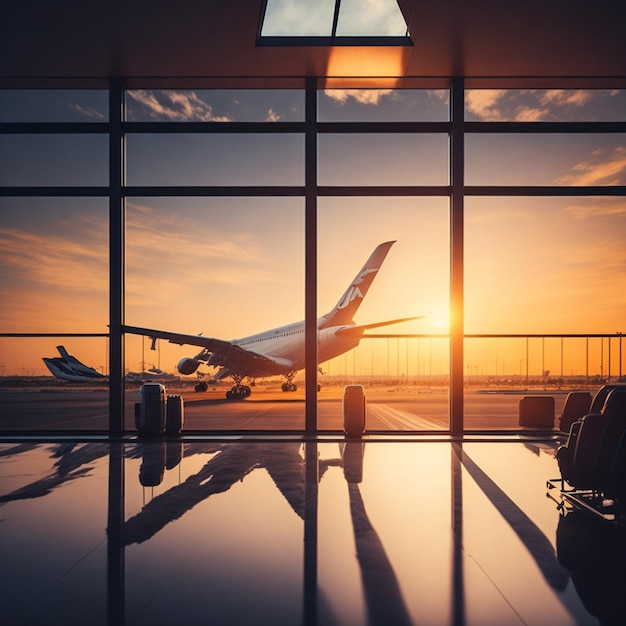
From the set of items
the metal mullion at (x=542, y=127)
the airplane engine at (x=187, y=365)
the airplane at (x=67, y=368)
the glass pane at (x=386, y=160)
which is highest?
the metal mullion at (x=542, y=127)

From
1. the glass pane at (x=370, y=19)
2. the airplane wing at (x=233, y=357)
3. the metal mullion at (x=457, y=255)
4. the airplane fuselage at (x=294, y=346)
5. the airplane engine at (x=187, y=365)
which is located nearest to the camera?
the glass pane at (x=370, y=19)

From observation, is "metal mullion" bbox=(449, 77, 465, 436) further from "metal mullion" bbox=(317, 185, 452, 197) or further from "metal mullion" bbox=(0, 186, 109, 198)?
"metal mullion" bbox=(0, 186, 109, 198)

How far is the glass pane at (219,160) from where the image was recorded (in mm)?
8250

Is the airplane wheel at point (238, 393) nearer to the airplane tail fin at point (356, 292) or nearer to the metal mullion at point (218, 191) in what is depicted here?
the airplane tail fin at point (356, 292)

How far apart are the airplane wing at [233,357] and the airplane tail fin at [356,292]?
2.61m

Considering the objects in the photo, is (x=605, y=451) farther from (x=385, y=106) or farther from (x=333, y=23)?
(x=385, y=106)

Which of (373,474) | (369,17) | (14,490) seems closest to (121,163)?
(369,17)

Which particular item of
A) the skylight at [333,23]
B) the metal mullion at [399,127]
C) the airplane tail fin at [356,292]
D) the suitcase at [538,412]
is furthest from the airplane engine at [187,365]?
the skylight at [333,23]

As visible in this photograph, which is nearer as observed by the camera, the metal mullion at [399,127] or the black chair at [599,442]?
the black chair at [599,442]

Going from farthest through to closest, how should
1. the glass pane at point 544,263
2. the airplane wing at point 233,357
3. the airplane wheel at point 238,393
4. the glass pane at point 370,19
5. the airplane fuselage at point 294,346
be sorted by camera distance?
the airplane wheel at point 238,393, the airplane fuselage at point 294,346, the airplane wing at point 233,357, the glass pane at point 544,263, the glass pane at point 370,19

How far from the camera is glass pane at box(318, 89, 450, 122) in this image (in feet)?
27.6

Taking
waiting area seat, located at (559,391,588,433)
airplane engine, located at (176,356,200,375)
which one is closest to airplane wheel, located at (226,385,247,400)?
airplane engine, located at (176,356,200,375)

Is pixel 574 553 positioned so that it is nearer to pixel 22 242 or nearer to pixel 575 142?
pixel 575 142

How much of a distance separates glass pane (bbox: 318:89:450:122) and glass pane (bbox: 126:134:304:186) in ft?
2.60
